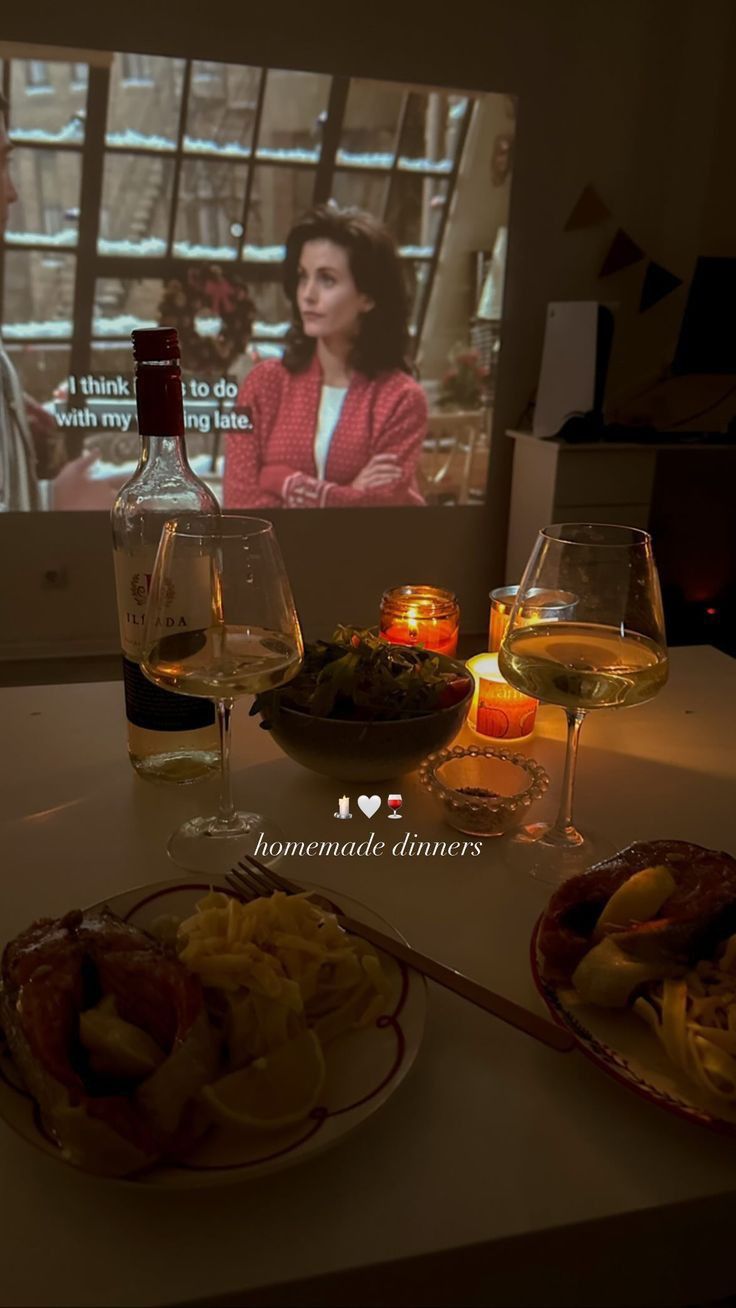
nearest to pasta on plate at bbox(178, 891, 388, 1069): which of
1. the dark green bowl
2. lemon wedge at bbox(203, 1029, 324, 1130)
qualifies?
lemon wedge at bbox(203, 1029, 324, 1130)

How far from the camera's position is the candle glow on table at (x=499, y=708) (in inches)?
35.5

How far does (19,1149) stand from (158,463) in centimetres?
53

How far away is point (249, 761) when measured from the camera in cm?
87

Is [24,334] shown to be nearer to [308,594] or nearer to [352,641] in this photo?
[308,594]

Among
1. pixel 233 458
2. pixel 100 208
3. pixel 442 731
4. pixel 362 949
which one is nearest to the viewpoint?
pixel 362 949

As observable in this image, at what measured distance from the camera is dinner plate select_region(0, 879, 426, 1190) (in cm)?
41

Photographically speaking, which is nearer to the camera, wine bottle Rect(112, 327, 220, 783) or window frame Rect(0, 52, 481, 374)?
wine bottle Rect(112, 327, 220, 783)

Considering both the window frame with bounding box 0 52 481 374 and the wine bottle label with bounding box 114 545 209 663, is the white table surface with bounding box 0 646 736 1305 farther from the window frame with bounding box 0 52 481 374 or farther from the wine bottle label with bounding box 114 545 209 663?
the window frame with bounding box 0 52 481 374

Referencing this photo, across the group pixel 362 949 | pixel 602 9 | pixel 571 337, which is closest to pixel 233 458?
pixel 571 337

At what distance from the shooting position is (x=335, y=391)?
9.78 ft

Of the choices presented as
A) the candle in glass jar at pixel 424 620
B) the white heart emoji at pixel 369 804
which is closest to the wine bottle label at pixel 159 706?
the white heart emoji at pixel 369 804

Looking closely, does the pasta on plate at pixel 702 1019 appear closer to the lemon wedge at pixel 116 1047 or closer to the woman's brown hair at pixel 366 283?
the lemon wedge at pixel 116 1047

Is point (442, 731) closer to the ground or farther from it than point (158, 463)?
closer to the ground

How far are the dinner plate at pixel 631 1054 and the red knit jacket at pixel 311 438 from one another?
2634 millimetres
